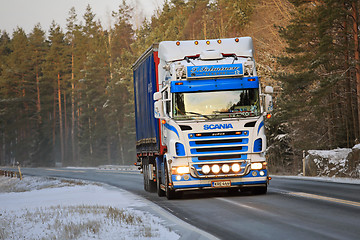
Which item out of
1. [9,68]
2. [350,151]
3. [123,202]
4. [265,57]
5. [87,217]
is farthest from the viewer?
[9,68]

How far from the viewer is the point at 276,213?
12539 millimetres

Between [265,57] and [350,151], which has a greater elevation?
[265,57]

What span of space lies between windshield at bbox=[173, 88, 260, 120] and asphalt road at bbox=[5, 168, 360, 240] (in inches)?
90.3

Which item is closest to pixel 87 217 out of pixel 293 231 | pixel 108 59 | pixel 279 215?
pixel 279 215

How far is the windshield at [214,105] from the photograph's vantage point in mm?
16062

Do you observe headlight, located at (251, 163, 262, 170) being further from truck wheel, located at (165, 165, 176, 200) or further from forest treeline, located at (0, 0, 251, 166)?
forest treeline, located at (0, 0, 251, 166)

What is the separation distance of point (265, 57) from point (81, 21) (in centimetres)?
7908

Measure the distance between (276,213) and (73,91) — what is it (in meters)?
97.9

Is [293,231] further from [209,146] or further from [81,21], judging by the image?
[81,21]

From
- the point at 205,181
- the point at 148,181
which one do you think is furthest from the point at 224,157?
the point at 148,181

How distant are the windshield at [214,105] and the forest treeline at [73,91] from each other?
72.3m

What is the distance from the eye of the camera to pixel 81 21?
11462 cm

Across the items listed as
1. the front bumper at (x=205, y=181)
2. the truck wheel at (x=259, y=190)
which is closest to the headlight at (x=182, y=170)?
the front bumper at (x=205, y=181)

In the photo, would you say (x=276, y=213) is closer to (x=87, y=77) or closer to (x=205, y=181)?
(x=205, y=181)
